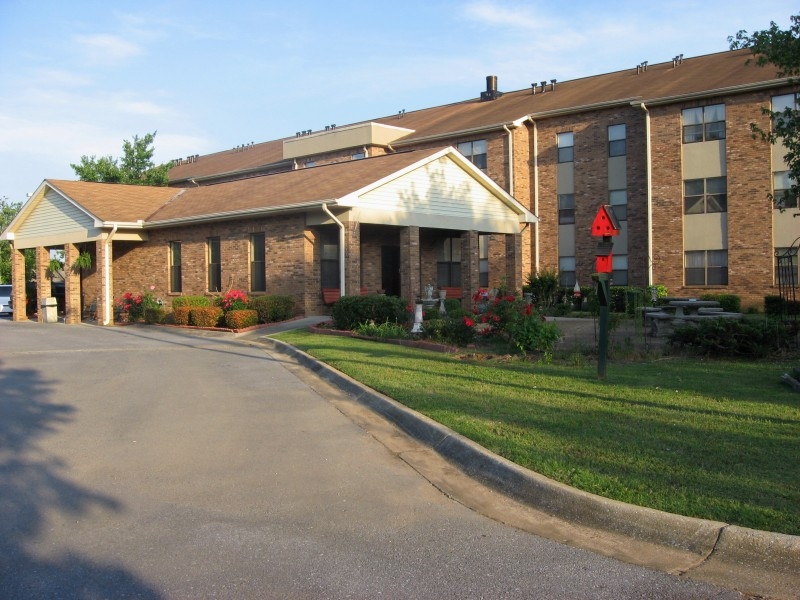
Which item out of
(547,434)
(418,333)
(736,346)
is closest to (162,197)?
(418,333)

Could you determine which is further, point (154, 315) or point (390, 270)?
point (390, 270)

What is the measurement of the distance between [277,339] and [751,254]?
733 inches

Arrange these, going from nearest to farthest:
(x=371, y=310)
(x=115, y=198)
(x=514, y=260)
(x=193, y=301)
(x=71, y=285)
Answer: (x=371, y=310), (x=193, y=301), (x=514, y=260), (x=71, y=285), (x=115, y=198)

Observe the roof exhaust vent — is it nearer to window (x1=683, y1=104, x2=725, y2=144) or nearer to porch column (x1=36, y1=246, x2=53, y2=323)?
window (x1=683, y1=104, x2=725, y2=144)

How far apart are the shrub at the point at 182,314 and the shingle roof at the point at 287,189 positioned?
3108 millimetres

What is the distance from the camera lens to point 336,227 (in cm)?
2180

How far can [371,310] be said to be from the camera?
1781 cm

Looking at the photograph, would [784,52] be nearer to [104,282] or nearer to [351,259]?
[351,259]

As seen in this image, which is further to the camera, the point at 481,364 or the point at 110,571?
the point at 481,364

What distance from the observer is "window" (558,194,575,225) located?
32.3 metres

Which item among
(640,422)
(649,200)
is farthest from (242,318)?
(649,200)

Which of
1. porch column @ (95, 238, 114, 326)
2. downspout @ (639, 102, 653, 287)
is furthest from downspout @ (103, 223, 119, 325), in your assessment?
downspout @ (639, 102, 653, 287)

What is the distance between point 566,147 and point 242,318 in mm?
17727

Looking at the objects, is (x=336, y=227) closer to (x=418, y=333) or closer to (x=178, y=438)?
(x=418, y=333)
